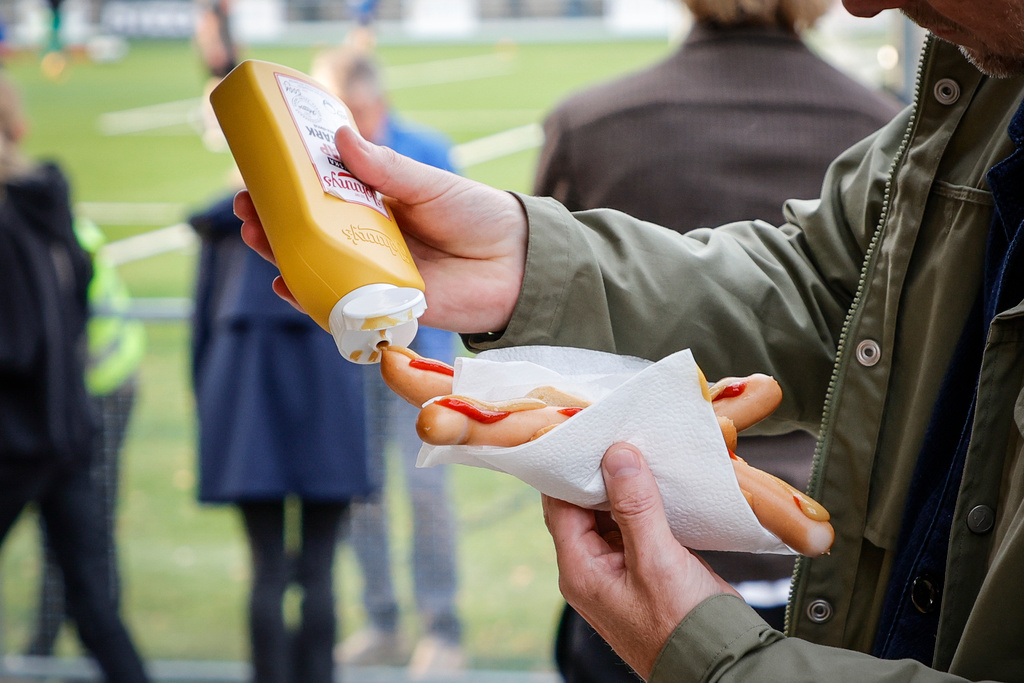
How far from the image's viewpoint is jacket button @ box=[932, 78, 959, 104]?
110cm

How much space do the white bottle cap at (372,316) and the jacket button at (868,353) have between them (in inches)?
20.0

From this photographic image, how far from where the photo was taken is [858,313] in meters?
1.12

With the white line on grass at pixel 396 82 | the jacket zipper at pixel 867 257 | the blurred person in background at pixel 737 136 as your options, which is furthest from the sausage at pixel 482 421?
the white line on grass at pixel 396 82

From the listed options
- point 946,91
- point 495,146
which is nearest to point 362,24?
point 946,91

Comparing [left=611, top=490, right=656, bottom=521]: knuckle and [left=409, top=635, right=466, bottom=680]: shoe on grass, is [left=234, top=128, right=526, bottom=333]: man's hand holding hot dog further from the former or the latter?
[left=409, top=635, right=466, bottom=680]: shoe on grass

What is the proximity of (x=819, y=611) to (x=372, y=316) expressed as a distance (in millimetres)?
637

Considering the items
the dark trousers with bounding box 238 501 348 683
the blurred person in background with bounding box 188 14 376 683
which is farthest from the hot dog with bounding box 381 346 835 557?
the dark trousers with bounding box 238 501 348 683

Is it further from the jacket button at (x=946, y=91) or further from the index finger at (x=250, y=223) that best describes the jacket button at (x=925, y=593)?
the index finger at (x=250, y=223)

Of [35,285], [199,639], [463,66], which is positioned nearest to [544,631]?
[199,639]

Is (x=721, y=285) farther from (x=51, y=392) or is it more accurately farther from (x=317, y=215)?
(x=51, y=392)

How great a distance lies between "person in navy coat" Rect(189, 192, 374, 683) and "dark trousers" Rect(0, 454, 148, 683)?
0.48m

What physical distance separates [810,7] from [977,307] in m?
0.83

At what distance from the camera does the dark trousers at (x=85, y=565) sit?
9.93ft

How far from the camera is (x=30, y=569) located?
14.1 ft
